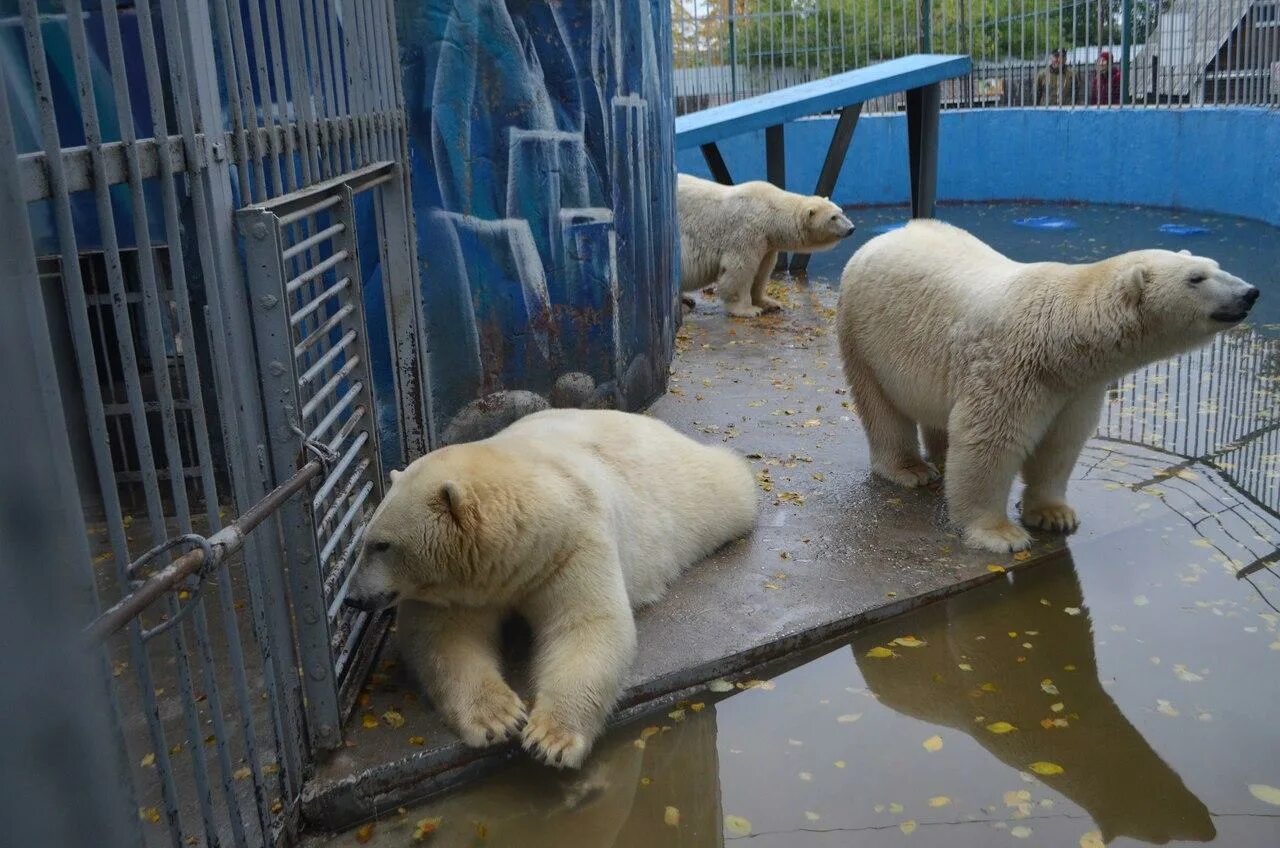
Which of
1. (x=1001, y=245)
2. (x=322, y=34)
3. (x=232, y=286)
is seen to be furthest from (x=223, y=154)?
(x=1001, y=245)

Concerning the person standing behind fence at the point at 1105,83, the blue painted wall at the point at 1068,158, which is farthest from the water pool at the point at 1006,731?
the person standing behind fence at the point at 1105,83

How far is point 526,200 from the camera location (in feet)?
19.1

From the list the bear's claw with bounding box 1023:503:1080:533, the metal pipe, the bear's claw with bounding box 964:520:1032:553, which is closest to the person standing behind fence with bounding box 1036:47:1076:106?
the bear's claw with bounding box 1023:503:1080:533

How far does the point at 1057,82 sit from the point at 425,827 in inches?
689

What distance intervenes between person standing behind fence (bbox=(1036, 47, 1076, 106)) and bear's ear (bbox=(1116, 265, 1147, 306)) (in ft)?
47.0

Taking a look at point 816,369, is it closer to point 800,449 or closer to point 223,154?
point 800,449

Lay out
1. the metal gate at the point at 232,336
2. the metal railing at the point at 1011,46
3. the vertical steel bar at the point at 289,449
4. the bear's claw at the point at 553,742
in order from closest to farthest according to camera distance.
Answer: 1. the metal gate at the point at 232,336
2. the vertical steel bar at the point at 289,449
3. the bear's claw at the point at 553,742
4. the metal railing at the point at 1011,46

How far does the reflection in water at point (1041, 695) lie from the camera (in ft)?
11.0

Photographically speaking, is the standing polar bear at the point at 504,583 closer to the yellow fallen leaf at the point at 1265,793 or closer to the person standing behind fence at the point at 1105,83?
the yellow fallen leaf at the point at 1265,793

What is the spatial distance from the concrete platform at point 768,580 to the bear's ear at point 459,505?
26.0 inches

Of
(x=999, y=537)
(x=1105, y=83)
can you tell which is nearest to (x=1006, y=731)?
(x=999, y=537)

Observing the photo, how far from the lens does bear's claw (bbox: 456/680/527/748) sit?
11.4 ft

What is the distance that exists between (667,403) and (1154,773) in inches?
173

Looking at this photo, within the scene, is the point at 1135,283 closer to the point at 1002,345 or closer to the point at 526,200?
the point at 1002,345
